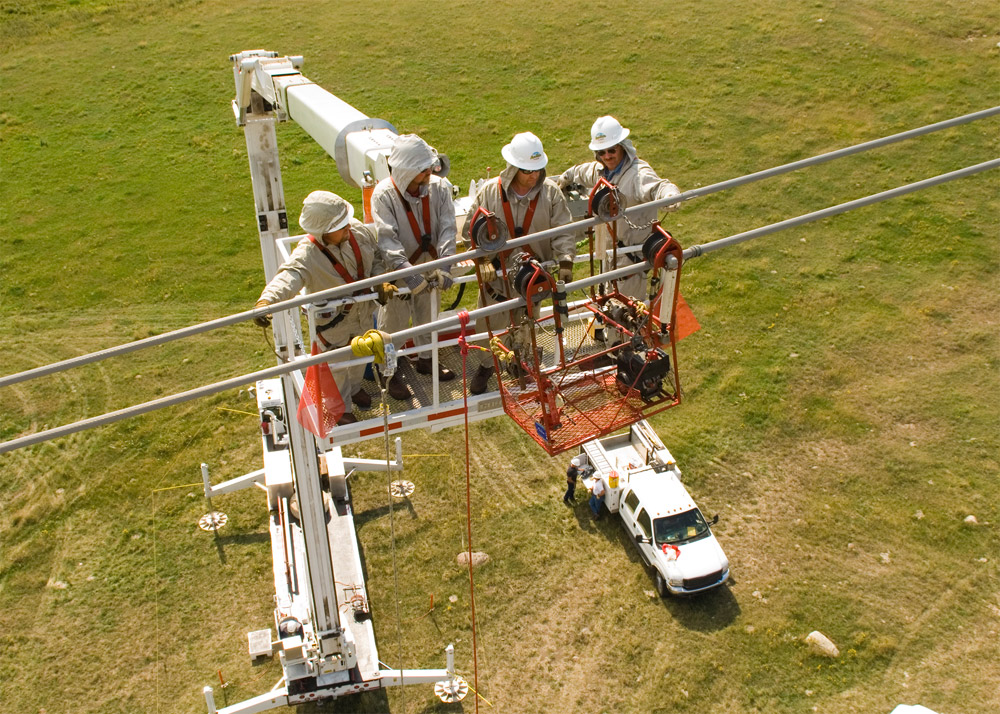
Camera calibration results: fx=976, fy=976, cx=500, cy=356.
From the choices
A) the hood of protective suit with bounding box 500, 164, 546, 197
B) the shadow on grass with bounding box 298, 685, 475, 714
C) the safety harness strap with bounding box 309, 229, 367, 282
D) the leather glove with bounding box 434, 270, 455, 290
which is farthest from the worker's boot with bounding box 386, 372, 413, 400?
the shadow on grass with bounding box 298, 685, 475, 714

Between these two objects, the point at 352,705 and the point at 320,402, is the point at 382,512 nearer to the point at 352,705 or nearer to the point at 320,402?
the point at 352,705

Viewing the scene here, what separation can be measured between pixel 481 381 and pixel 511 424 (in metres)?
7.79

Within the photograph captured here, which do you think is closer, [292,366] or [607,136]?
[292,366]

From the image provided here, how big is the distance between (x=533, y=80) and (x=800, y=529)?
18.2 meters

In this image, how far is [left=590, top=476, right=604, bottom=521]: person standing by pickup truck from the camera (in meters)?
15.1

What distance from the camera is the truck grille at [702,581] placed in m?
13.7

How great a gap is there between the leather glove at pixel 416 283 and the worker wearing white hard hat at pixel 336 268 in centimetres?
18

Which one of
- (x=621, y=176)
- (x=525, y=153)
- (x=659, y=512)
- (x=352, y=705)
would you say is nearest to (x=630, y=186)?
(x=621, y=176)

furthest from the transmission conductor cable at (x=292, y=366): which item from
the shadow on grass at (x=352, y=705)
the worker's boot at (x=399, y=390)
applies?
the shadow on grass at (x=352, y=705)

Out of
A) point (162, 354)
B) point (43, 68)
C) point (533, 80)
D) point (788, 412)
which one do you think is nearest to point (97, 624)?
point (162, 354)

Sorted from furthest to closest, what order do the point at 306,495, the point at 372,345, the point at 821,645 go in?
the point at 821,645
the point at 306,495
the point at 372,345

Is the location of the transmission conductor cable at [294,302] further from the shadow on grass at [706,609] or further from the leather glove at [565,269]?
the shadow on grass at [706,609]

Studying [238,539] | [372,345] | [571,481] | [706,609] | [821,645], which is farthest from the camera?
[571,481]

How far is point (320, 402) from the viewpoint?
8688 mm
